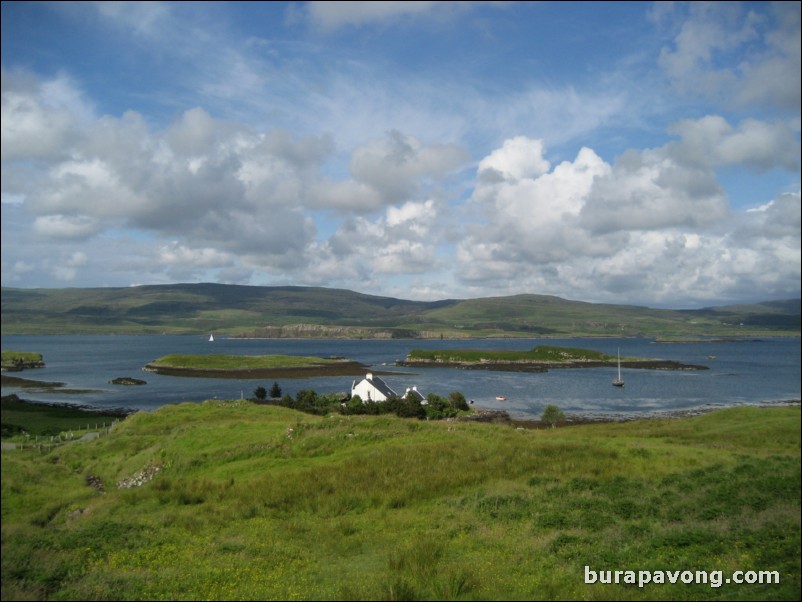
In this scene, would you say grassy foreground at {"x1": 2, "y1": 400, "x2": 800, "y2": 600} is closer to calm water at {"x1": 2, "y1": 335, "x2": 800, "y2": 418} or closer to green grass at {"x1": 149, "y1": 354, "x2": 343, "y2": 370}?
calm water at {"x1": 2, "y1": 335, "x2": 800, "y2": 418}

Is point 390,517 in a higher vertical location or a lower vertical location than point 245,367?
higher

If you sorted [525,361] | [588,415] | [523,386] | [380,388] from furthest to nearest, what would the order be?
[525,361]
[523,386]
[588,415]
[380,388]

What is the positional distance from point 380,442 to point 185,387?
7627 cm

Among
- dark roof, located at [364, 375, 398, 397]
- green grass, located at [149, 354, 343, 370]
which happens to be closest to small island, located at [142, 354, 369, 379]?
green grass, located at [149, 354, 343, 370]

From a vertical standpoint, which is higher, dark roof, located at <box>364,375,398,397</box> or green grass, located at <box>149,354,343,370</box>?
dark roof, located at <box>364,375,398,397</box>

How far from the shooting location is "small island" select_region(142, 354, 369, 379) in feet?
383

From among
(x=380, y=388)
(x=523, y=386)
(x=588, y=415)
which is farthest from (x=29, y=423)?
(x=523, y=386)

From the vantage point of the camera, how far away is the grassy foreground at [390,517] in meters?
10.0

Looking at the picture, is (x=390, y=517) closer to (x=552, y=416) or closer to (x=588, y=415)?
(x=552, y=416)

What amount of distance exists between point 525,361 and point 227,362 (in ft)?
283

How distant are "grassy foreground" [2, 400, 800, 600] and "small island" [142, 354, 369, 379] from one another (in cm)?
9228

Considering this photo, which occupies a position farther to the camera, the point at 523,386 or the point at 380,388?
the point at 523,386

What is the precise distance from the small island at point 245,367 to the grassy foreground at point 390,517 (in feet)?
303

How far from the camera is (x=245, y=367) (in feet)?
422
